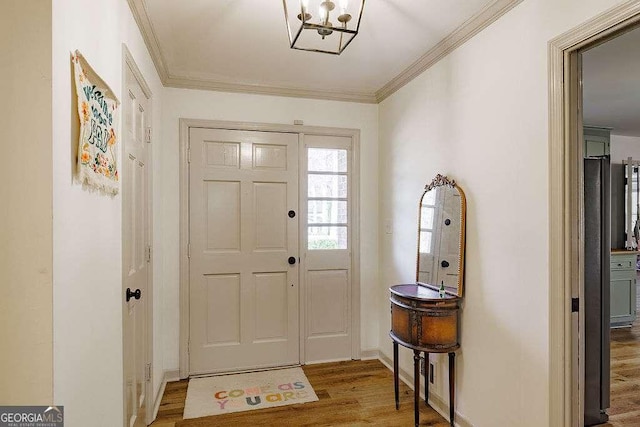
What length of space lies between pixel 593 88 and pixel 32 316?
416 cm

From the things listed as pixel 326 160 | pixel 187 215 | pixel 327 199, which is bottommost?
pixel 187 215

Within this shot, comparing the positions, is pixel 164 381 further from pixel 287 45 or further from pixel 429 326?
pixel 287 45

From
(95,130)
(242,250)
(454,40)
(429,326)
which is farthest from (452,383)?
(95,130)

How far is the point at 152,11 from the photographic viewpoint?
2062mm

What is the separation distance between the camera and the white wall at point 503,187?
172 cm

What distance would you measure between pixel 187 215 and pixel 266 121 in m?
1.10

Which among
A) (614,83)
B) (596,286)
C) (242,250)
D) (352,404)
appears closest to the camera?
(596,286)

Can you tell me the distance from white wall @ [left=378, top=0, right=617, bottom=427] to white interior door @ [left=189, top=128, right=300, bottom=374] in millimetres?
1370

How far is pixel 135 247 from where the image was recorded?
80.8 inches

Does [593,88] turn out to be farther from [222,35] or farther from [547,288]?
[222,35]

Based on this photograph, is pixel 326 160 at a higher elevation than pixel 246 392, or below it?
higher

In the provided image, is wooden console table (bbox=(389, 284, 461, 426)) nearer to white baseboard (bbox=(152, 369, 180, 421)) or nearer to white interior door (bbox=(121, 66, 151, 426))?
white interior door (bbox=(121, 66, 151, 426))

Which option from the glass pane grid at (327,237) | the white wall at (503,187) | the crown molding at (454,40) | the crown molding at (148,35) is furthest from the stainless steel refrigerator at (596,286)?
the crown molding at (148,35)

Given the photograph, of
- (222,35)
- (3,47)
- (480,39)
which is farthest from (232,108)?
(3,47)
